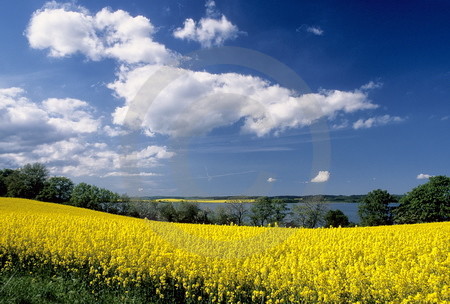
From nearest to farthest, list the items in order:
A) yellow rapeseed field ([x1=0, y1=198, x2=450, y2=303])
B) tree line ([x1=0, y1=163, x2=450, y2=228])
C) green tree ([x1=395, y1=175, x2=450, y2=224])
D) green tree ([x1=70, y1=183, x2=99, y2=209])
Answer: yellow rapeseed field ([x1=0, y1=198, x2=450, y2=303]) < green tree ([x1=395, y1=175, x2=450, y2=224]) < tree line ([x1=0, y1=163, x2=450, y2=228]) < green tree ([x1=70, y1=183, x2=99, y2=209])

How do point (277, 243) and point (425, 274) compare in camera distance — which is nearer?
point (425, 274)

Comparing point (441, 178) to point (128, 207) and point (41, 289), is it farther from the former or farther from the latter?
point (41, 289)

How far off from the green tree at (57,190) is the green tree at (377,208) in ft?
233

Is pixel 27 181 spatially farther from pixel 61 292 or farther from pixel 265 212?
pixel 61 292

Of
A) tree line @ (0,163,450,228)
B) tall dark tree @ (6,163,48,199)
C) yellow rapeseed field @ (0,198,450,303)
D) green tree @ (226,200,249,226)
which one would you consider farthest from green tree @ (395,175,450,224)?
tall dark tree @ (6,163,48,199)

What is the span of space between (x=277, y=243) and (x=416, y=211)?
199 ft

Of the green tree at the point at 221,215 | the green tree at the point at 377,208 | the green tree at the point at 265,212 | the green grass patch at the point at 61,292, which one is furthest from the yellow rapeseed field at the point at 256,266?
the green tree at the point at 377,208

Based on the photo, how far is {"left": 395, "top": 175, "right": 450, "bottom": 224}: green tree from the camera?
191 feet

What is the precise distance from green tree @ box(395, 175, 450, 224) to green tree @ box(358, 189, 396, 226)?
12.1ft

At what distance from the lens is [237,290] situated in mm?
8680

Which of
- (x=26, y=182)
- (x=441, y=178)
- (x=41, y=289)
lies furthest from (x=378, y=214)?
(x=26, y=182)

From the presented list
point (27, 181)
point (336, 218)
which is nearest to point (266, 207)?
point (336, 218)

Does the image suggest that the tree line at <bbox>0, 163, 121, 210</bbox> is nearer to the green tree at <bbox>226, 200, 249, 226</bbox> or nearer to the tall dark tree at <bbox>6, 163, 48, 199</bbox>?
the tall dark tree at <bbox>6, 163, 48, 199</bbox>

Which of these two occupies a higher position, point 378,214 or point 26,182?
point 26,182
